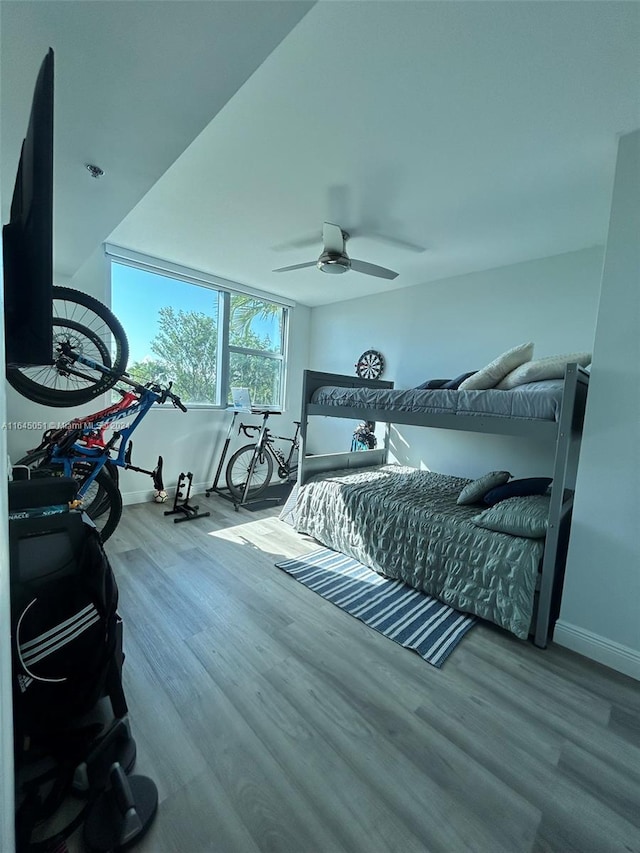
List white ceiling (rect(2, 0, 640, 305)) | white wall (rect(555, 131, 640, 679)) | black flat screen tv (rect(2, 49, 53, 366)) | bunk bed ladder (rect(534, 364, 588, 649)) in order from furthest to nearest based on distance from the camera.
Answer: bunk bed ladder (rect(534, 364, 588, 649)) → white wall (rect(555, 131, 640, 679)) → white ceiling (rect(2, 0, 640, 305)) → black flat screen tv (rect(2, 49, 53, 366))

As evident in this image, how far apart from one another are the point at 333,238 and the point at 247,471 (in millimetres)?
2742

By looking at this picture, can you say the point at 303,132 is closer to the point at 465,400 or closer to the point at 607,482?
the point at 465,400

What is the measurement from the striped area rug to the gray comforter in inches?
2.8

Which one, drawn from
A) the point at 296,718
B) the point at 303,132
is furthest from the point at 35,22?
the point at 296,718

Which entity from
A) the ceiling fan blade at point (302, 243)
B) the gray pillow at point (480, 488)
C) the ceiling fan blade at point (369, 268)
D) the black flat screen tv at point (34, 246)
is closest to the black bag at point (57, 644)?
the black flat screen tv at point (34, 246)

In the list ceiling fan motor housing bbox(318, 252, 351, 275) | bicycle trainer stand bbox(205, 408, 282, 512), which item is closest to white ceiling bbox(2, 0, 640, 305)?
ceiling fan motor housing bbox(318, 252, 351, 275)

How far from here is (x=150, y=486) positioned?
366 cm

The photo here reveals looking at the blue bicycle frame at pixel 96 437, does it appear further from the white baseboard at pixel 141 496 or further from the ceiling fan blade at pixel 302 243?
the ceiling fan blade at pixel 302 243

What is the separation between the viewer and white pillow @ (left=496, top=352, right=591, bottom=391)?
1.91 meters

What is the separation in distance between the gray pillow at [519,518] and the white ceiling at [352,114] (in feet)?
6.29

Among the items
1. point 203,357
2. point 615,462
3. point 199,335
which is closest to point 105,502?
point 203,357

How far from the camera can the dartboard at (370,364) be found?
14.0 feet

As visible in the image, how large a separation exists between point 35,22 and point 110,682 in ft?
7.15

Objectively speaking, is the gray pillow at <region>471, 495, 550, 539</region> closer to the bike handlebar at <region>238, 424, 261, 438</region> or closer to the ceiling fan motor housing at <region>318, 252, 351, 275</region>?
the ceiling fan motor housing at <region>318, 252, 351, 275</region>
